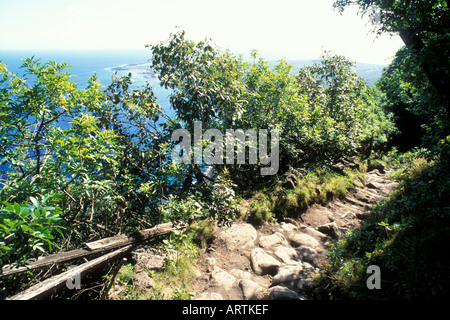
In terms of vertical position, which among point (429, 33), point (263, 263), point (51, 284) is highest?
point (429, 33)

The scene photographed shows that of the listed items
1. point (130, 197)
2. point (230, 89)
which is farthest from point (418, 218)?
point (130, 197)

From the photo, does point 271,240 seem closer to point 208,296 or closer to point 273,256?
point 273,256

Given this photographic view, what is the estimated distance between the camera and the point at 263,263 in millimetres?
5078

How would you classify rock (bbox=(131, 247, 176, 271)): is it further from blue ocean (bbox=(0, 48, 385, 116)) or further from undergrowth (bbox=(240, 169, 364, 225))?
blue ocean (bbox=(0, 48, 385, 116))

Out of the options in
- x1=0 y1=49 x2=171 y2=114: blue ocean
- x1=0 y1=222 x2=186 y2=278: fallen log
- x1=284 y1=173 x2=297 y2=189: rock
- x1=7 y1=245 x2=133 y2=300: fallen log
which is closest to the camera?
x1=7 y1=245 x2=133 y2=300: fallen log

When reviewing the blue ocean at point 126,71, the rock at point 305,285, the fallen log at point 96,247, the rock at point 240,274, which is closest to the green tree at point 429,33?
the blue ocean at point 126,71

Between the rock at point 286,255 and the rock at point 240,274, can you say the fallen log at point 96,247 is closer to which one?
the rock at point 240,274

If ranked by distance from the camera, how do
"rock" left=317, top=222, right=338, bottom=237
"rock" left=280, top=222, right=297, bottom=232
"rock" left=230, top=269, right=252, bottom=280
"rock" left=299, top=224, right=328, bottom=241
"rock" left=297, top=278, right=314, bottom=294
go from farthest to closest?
"rock" left=280, top=222, right=297, bottom=232, "rock" left=317, top=222, right=338, bottom=237, "rock" left=299, top=224, right=328, bottom=241, "rock" left=230, top=269, right=252, bottom=280, "rock" left=297, top=278, right=314, bottom=294

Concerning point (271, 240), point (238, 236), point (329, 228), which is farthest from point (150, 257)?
point (329, 228)

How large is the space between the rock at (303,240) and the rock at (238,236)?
1.10 meters

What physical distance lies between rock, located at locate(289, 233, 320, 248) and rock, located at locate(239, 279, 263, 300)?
2011 mm

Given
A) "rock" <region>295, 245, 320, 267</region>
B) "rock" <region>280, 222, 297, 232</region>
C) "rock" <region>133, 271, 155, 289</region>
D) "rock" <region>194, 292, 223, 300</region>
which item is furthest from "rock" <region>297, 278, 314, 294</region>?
"rock" <region>133, 271, 155, 289</region>

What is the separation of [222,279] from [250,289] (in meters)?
0.65

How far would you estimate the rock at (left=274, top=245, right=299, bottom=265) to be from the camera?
5148 mm
